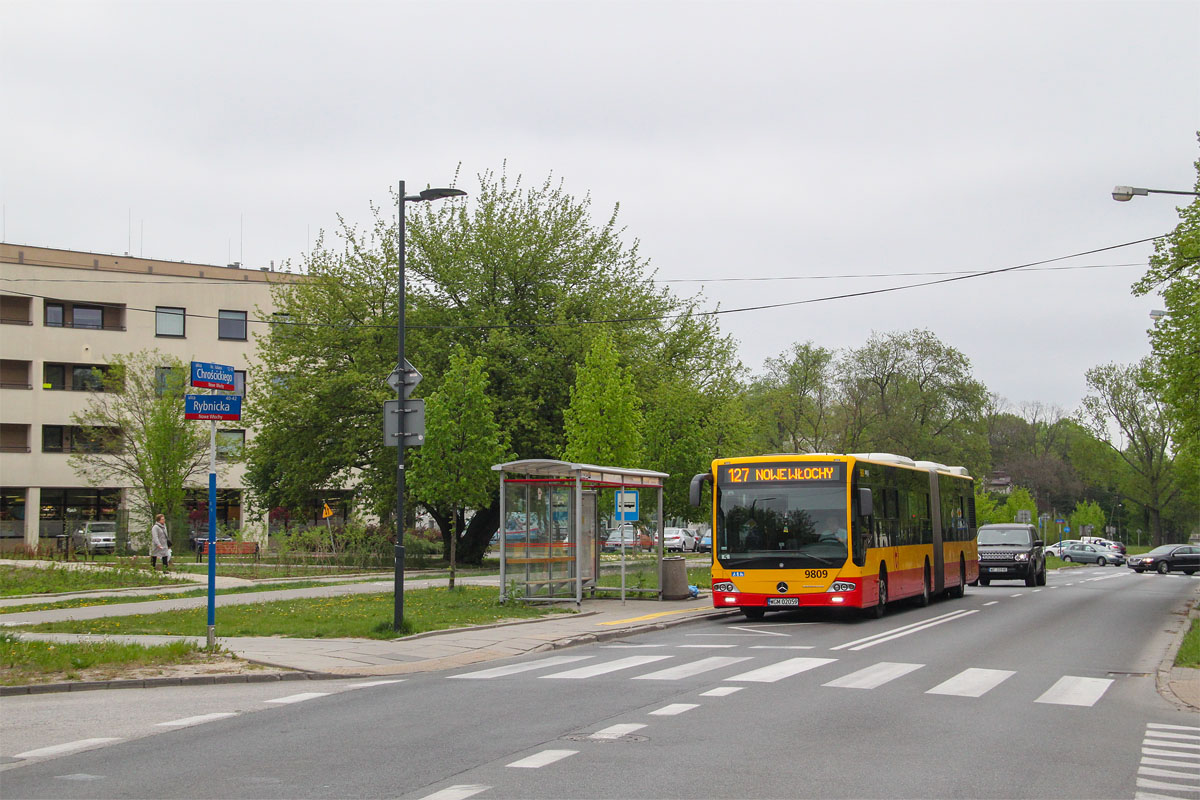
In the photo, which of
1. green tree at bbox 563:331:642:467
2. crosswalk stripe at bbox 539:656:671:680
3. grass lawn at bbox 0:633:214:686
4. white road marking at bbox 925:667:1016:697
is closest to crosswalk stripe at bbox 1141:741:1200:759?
white road marking at bbox 925:667:1016:697

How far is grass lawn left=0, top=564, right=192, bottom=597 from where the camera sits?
25938mm

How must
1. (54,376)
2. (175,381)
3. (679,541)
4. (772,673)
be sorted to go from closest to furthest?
(772,673), (175,381), (54,376), (679,541)

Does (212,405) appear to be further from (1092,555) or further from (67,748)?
(1092,555)

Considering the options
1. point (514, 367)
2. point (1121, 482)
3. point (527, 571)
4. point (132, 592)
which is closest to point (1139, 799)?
point (527, 571)

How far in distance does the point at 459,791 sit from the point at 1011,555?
32478mm

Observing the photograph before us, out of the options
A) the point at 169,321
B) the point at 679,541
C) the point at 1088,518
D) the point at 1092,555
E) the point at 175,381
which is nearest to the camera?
A: the point at 175,381

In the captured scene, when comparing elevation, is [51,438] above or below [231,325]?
below

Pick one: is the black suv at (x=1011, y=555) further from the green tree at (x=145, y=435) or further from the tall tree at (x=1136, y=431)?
the tall tree at (x=1136, y=431)

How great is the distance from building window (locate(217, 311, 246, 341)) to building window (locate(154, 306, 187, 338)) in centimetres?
202

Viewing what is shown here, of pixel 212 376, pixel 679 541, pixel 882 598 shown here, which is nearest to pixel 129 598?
pixel 212 376

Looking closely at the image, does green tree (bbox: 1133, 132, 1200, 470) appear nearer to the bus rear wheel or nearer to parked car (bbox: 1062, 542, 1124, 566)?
the bus rear wheel

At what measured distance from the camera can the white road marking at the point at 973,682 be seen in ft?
39.9

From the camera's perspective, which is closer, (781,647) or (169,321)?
(781,647)

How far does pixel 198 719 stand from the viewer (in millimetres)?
10266
